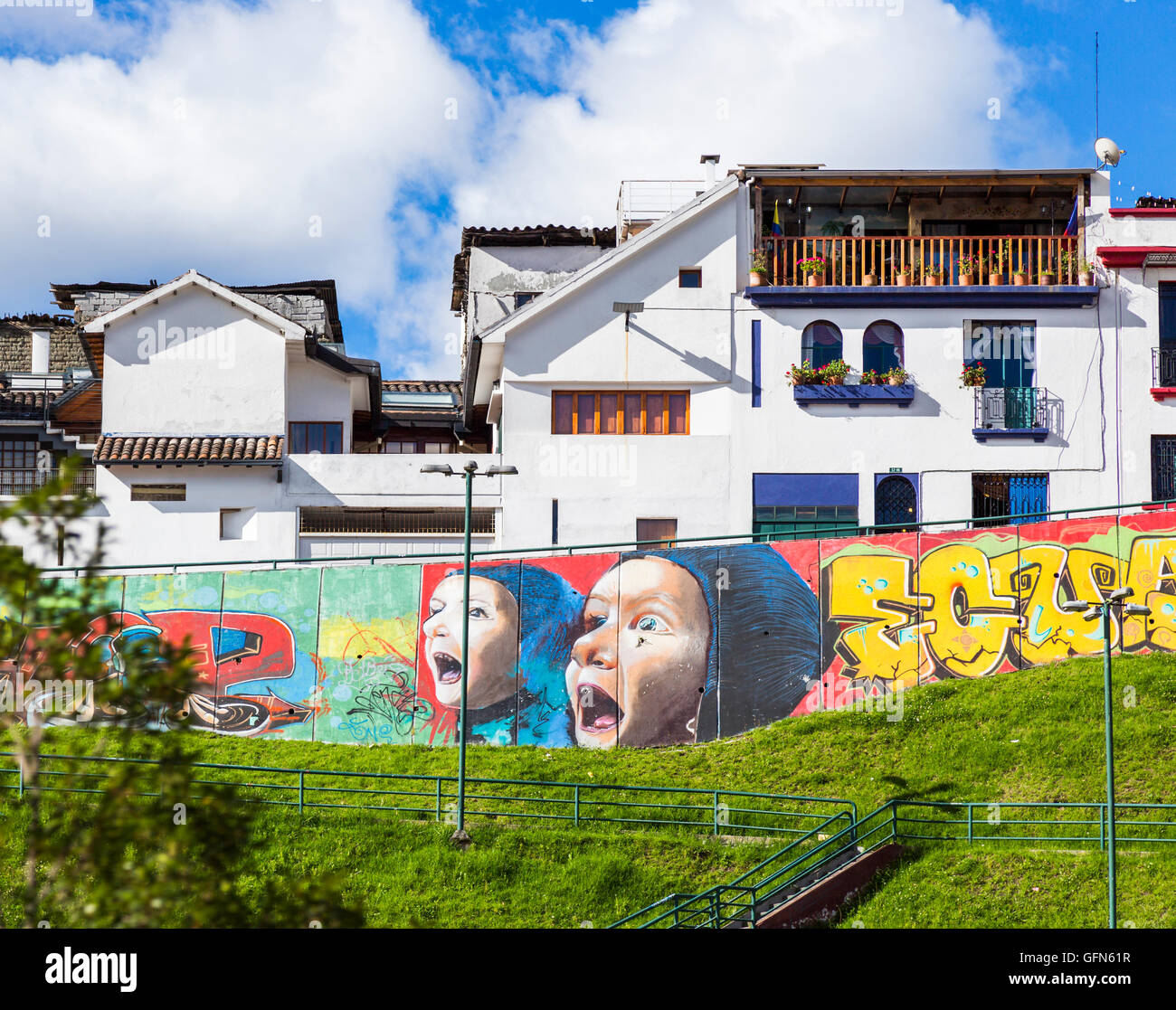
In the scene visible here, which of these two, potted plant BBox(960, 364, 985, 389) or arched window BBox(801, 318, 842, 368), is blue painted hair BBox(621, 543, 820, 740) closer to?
arched window BBox(801, 318, 842, 368)

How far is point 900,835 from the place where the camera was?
950 inches

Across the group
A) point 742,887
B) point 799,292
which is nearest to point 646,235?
point 799,292

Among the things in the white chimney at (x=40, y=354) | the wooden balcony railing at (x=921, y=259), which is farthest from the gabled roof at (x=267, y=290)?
the wooden balcony railing at (x=921, y=259)

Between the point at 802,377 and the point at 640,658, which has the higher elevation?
the point at 802,377

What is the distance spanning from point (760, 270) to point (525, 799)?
52.1ft

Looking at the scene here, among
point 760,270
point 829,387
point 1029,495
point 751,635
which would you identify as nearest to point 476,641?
point 751,635

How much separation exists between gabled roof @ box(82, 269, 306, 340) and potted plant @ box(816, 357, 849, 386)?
42.4ft

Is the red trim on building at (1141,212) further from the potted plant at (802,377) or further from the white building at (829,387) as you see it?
the potted plant at (802,377)

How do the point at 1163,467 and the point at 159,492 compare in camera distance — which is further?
the point at 159,492

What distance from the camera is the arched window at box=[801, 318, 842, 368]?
1396 inches

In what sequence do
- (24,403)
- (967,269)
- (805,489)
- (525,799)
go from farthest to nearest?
(24,403) < (967,269) < (805,489) < (525,799)

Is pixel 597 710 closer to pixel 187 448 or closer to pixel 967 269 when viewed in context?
pixel 187 448

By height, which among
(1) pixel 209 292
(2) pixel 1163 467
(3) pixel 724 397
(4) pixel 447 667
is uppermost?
(1) pixel 209 292
